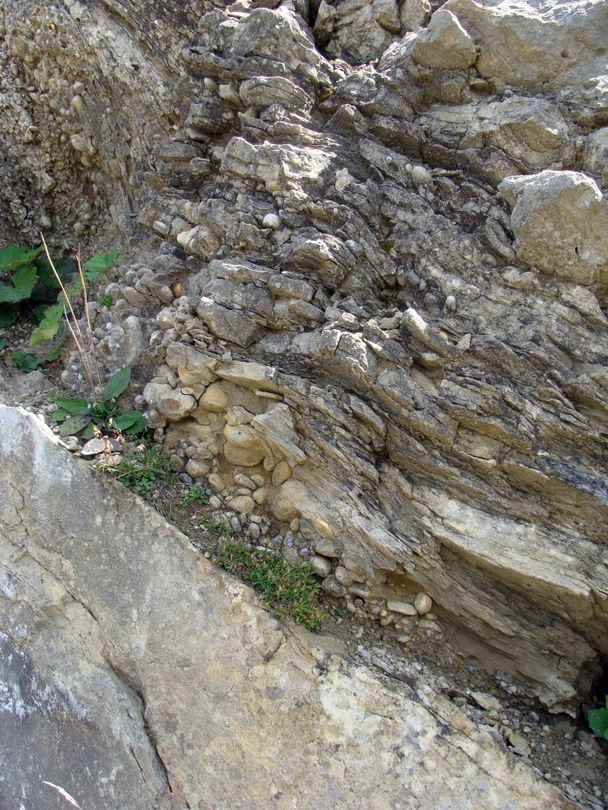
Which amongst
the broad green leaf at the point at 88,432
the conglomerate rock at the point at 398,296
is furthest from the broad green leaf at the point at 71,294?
the broad green leaf at the point at 88,432

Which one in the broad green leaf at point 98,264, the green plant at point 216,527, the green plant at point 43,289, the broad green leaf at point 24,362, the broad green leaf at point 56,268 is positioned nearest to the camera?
the green plant at point 216,527

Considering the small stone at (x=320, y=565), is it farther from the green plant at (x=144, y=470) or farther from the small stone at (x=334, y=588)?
the green plant at (x=144, y=470)

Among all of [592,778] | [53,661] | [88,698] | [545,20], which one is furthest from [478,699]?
[545,20]

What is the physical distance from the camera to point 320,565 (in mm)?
4879

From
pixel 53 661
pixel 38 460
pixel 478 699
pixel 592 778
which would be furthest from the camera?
pixel 38 460

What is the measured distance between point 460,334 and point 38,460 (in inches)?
135

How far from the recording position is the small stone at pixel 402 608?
4.82m

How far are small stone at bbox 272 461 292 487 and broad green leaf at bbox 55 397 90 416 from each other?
1.72 m

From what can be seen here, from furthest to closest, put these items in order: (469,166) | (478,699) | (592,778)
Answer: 1. (469,166)
2. (478,699)
3. (592,778)

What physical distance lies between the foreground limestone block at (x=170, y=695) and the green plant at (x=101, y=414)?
339 millimetres

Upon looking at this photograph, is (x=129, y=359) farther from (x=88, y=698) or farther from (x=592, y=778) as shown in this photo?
(x=592, y=778)

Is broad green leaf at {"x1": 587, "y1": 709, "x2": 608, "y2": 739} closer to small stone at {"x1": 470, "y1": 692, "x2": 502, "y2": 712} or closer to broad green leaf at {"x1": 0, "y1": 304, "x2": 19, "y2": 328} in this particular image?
small stone at {"x1": 470, "y1": 692, "x2": 502, "y2": 712}

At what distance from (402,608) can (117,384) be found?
2.97m

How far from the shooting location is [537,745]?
430 cm
